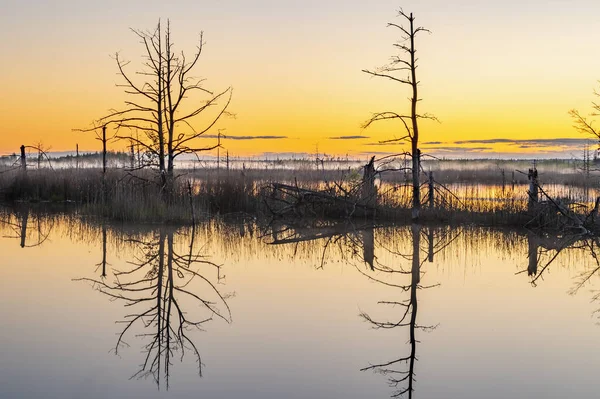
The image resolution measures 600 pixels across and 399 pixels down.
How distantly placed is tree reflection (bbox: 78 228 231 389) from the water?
39mm

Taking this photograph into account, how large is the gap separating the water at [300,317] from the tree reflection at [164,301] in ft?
0.13

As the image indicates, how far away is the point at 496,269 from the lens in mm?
11977

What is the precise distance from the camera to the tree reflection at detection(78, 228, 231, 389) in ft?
22.9

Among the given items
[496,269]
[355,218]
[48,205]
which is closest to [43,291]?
[496,269]

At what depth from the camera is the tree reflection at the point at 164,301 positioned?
275 inches

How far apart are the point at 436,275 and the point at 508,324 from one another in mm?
3181

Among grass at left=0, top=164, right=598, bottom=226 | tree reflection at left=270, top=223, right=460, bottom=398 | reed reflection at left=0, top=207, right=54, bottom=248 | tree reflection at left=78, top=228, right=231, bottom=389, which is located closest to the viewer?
tree reflection at left=270, top=223, right=460, bottom=398

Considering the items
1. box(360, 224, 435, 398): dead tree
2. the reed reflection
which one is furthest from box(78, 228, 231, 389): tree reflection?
the reed reflection

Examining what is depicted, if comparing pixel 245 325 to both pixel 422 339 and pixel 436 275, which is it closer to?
pixel 422 339

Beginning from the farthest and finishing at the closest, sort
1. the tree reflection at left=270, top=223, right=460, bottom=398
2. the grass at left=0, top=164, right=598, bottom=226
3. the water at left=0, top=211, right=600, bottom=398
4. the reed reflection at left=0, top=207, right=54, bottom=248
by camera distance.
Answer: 1. the grass at left=0, top=164, right=598, bottom=226
2. the reed reflection at left=0, top=207, right=54, bottom=248
3. the tree reflection at left=270, top=223, right=460, bottom=398
4. the water at left=0, top=211, right=600, bottom=398

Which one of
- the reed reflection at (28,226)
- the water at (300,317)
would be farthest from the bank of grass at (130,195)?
the water at (300,317)

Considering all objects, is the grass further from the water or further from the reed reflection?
the water

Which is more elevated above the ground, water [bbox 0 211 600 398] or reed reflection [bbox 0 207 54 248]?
reed reflection [bbox 0 207 54 248]

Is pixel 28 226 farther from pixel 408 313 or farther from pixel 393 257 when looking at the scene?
pixel 408 313
